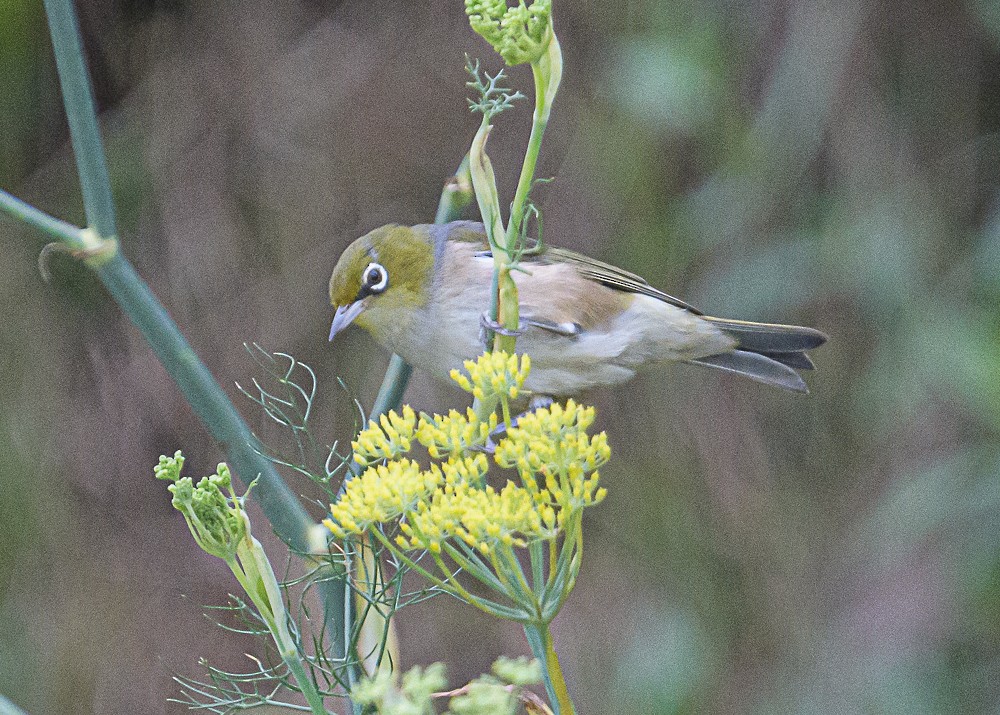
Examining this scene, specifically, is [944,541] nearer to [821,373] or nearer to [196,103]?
[821,373]

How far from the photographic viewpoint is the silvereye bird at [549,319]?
1229mm

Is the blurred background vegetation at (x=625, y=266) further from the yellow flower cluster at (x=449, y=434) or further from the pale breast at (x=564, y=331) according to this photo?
the yellow flower cluster at (x=449, y=434)

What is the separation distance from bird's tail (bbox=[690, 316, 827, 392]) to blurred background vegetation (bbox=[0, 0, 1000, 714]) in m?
0.67

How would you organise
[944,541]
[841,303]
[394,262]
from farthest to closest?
[841,303] < [944,541] < [394,262]

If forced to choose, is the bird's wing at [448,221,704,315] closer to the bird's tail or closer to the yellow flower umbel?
the bird's tail

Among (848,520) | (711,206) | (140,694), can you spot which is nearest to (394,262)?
(711,206)

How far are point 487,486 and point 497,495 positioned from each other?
1 centimetres

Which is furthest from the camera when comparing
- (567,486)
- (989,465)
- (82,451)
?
(82,451)

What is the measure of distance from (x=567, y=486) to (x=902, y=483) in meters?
1.59

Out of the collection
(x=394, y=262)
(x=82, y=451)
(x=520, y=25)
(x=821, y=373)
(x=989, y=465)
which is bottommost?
(x=82, y=451)

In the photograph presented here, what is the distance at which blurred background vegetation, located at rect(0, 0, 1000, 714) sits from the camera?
2.02 metres

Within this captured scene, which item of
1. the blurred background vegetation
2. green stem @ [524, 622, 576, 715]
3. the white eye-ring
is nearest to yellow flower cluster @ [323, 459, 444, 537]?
green stem @ [524, 622, 576, 715]

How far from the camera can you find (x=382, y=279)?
1.28 m

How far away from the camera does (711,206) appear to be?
2.05 m
